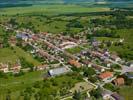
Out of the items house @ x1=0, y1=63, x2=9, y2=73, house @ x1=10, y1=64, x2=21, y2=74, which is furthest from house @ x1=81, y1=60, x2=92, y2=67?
house @ x1=0, y1=63, x2=9, y2=73

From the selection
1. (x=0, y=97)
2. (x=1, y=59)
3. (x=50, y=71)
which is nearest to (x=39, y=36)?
(x=1, y=59)

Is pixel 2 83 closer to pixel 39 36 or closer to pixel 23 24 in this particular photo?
pixel 39 36

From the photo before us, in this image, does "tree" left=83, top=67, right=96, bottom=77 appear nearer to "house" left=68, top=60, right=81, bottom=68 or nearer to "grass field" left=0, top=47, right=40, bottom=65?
"house" left=68, top=60, right=81, bottom=68

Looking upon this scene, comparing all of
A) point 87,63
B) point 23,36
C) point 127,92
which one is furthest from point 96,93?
point 23,36

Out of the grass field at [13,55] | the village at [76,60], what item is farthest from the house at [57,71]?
the grass field at [13,55]

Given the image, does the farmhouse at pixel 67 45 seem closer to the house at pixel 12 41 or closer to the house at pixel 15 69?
the house at pixel 12 41
